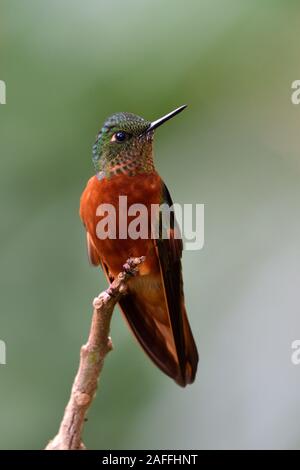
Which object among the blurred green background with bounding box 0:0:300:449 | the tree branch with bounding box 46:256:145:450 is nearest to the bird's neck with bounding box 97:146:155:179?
the blurred green background with bounding box 0:0:300:449

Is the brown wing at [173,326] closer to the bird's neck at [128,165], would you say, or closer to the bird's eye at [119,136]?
the bird's neck at [128,165]

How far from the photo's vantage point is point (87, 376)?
8.68 ft

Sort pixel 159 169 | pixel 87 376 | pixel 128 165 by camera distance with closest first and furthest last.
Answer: pixel 87 376
pixel 128 165
pixel 159 169

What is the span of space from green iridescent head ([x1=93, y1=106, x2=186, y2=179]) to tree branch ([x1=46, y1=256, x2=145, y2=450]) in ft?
1.80

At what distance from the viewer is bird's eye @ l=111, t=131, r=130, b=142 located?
3.18 meters

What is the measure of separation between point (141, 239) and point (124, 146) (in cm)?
37

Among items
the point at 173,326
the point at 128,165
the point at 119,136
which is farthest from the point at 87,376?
the point at 119,136

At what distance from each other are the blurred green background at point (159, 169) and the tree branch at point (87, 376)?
441 millimetres

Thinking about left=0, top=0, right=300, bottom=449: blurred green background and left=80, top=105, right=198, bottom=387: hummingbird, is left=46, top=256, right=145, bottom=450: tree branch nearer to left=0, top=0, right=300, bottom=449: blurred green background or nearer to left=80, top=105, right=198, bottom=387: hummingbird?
left=80, top=105, right=198, bottom=387: hummingbird

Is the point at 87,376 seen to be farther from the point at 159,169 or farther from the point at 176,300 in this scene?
the point at 159,169

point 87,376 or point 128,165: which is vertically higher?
point 128,165

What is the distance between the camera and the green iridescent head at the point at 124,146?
3.13 m

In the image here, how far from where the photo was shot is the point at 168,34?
3.36 metres
